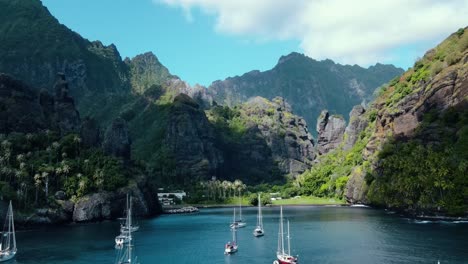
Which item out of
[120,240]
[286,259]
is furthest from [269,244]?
[120,240]

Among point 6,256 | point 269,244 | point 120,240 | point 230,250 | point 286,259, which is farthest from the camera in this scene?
point 120,240

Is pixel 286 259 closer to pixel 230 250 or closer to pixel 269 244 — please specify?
pixel 230 250

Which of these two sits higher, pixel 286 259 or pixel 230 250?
pixel 286 259

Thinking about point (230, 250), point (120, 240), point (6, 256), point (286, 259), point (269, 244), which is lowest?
point (269, 244)

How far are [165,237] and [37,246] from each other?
4250 cm

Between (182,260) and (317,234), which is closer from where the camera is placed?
(182,260)

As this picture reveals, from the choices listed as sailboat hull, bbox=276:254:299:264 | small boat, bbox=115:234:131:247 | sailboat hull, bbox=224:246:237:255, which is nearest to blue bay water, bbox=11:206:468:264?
sailboat hull, bbox=224:246:237:255

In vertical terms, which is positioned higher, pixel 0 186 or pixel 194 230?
pixel 0 186

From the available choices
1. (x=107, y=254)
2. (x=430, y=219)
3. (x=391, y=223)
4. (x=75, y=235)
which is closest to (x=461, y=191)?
(x=430, y=219)

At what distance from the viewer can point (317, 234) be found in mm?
163375

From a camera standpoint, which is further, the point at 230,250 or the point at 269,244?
the point at 269,244

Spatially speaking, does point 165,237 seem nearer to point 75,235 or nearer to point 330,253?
point 75,235

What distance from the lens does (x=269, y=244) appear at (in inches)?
5753

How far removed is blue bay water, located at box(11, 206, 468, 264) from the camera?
120312mm
